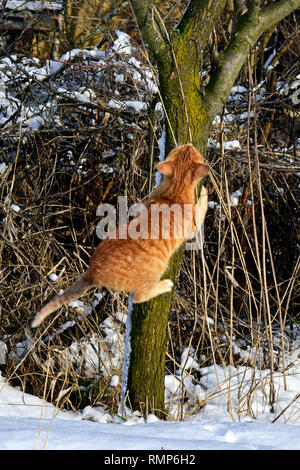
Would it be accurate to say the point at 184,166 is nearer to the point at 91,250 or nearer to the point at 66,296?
the point at 66,296

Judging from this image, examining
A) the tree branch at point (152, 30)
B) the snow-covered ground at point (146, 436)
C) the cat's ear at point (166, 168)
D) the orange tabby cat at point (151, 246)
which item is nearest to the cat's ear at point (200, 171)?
the orange tabby cat at point (151, 246)

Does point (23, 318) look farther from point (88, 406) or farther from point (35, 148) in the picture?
point (35, 148)

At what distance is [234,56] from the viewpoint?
2.85 meters

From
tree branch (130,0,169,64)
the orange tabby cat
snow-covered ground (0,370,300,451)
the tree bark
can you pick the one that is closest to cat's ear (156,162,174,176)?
the orange tabby cat

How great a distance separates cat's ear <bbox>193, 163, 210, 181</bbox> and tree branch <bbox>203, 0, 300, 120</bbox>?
0.63m

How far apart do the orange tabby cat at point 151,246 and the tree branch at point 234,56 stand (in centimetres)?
50

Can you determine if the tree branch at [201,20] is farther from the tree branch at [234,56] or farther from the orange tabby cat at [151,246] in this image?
the orange tabby cat at [151,246]

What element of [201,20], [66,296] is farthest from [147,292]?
[201,20]

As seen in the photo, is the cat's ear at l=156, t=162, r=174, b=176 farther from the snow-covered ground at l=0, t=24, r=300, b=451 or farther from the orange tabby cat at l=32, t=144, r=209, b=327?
the snow-covered ground at l=0, t=24, r=300, b=451

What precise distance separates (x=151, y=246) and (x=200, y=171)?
37cm

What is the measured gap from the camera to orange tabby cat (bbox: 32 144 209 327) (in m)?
2.24

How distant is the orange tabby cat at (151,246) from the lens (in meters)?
2.24
